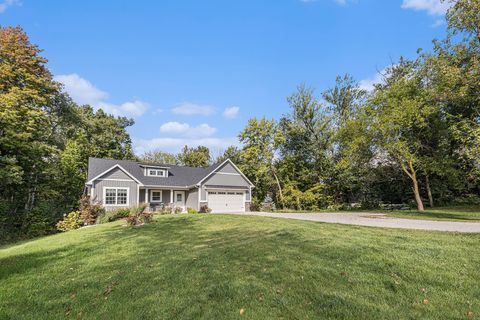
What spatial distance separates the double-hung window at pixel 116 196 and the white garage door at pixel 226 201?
7.31m

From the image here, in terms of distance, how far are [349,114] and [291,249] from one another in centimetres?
2656

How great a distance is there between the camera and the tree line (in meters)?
15.9

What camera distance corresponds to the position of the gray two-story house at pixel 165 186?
2025 cm

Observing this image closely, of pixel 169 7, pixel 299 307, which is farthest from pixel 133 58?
pixel 299 307

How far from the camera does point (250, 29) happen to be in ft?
49.3

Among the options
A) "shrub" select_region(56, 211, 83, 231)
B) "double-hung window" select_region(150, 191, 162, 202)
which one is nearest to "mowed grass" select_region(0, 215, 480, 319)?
"shrub" select_region(56, 211, 83, 231)

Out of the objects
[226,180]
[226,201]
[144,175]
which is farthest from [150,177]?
[226,201]

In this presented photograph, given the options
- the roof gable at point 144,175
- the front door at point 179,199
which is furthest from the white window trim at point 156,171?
the front door at point 179,199

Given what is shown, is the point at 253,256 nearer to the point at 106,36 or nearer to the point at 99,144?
the point at 106,36

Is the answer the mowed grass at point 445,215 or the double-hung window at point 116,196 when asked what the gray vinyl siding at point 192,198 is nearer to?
the double-hung window at point 116,196

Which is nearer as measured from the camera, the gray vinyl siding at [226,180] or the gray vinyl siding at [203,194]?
the gray vinyl siding at [203,194]

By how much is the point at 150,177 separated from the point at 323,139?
1930cm

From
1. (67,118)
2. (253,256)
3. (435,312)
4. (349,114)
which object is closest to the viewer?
(435,312)

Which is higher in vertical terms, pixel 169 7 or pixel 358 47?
pixel 169 7
